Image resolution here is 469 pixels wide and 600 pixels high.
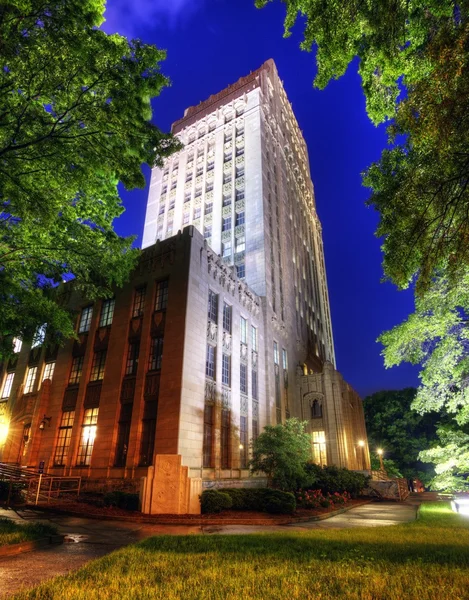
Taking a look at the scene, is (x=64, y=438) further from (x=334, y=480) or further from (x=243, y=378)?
(x=334, y=480)

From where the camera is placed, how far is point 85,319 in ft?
89.6

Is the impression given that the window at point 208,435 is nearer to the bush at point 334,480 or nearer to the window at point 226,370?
the window at point 226,370

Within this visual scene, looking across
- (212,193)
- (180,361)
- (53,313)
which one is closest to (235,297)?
(180,361)

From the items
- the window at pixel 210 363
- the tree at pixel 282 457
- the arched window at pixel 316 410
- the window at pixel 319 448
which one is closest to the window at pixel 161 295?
the window at pixel 210 363

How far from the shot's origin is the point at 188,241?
945 inches

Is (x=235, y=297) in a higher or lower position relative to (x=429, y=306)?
higher

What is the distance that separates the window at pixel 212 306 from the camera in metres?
25.5

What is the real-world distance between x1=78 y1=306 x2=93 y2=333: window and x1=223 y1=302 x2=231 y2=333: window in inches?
411

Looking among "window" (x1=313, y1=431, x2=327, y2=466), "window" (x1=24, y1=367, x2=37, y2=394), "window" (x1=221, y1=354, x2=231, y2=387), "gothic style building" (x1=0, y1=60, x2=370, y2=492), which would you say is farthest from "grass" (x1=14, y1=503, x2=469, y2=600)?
"window" (x1=313, y1=431, x2=327, y2=466)

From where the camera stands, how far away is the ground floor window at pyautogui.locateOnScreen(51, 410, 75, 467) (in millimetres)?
22797

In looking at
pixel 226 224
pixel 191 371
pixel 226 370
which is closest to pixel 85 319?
pixel 191 371

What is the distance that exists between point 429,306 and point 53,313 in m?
17.0

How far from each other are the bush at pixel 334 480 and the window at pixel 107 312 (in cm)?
1750

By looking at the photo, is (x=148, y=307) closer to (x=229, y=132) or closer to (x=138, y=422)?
(x=138, y=422)
